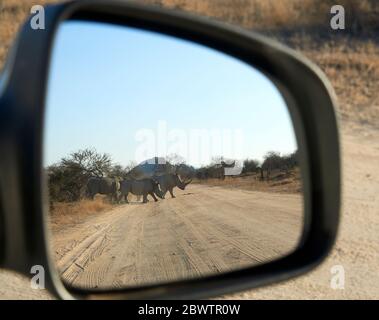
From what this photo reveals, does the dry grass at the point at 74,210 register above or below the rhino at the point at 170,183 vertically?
below

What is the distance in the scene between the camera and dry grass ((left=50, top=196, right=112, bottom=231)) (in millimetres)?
1949

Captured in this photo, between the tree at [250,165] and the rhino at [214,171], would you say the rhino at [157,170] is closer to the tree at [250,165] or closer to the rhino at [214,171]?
the rhino at [214,171]

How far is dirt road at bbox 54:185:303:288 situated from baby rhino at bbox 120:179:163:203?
1.8 inches

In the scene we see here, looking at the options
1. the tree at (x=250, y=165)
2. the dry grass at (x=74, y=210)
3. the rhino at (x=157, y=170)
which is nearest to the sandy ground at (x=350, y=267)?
the dry grass at (x=74, y=210)

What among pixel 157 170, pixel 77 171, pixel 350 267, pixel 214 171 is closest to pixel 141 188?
pixel 157 170

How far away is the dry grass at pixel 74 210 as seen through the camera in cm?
195

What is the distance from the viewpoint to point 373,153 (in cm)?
1123

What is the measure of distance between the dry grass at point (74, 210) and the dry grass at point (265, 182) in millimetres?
320

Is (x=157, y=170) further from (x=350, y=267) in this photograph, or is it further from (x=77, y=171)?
(x=350, y=267)

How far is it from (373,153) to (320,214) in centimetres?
934

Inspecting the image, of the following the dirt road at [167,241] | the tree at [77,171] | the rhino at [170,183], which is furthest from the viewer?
the dirt road at [167,241]
